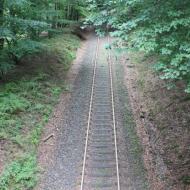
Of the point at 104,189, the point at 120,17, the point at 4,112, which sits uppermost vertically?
the point at 120,17

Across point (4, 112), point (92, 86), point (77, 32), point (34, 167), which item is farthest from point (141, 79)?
point (77, 32)

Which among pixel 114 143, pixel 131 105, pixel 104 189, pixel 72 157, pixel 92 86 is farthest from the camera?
pixel 92 86

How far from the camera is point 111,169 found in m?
13.1

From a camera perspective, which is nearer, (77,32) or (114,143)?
(114,143)

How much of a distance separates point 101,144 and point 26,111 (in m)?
4.42

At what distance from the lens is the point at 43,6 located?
23.7 metres

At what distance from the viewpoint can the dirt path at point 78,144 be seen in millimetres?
12508

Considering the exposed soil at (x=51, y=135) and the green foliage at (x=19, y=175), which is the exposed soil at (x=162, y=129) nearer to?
the exposed soil at (x=51, y=135)

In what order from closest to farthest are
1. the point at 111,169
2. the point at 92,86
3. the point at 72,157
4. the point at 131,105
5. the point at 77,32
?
the point at 111,169
the point at 72,157
the point at 131,105
the point at 92,86
the point at 77,32

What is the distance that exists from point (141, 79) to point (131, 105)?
4.14 meters

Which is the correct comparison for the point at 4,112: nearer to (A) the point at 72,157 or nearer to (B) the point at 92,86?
(A) the point at 72,157

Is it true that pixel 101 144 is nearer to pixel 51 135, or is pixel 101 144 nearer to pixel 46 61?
pixel 51 135

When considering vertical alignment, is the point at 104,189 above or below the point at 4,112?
below

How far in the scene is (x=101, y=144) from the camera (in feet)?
49.2
